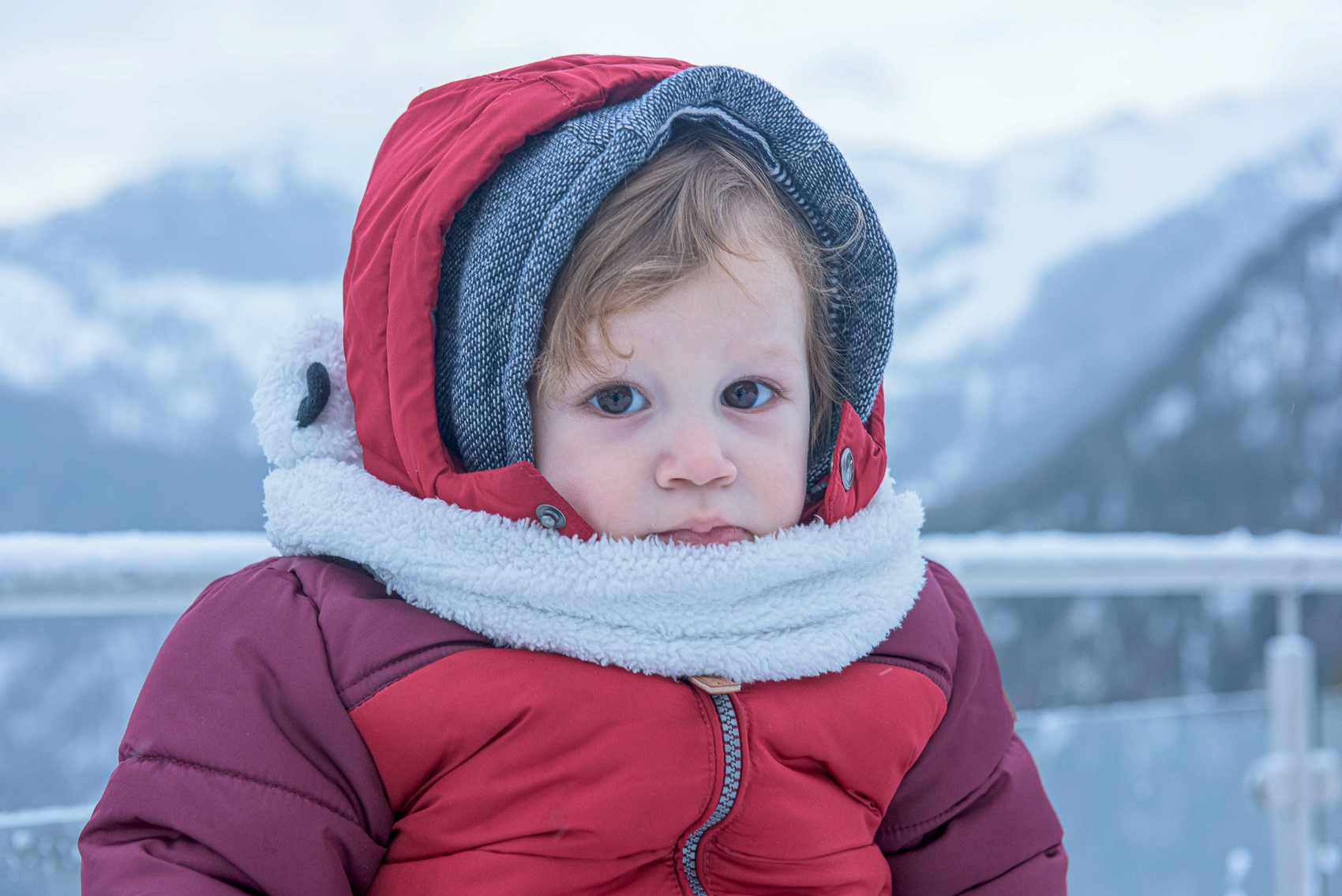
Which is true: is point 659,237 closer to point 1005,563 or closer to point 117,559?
point 117,559

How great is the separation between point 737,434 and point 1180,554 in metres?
1.02

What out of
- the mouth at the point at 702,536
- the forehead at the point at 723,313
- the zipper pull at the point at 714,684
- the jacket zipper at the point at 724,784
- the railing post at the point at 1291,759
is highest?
the forehead at the point at 723,313

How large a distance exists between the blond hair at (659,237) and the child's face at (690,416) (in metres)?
0.01

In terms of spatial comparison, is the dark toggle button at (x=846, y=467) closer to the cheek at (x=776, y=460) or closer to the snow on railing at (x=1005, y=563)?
the cheek at (x=776, y=460)

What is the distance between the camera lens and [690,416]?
666 mm

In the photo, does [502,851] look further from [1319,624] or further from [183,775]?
[1319,624]

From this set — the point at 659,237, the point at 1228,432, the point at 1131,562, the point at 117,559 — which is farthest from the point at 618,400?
the point at 1228,432

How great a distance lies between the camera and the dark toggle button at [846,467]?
0.74 metres

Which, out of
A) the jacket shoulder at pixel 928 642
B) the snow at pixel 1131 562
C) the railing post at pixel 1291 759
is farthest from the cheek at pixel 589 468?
the railing post at pixel 1291 759

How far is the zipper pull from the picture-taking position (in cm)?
66

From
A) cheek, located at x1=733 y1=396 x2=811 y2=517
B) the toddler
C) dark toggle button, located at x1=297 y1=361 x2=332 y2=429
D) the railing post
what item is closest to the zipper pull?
the toddler

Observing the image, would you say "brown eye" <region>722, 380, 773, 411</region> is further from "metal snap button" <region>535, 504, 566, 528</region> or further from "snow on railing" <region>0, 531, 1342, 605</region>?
"snow on railing" <region>0, 531, 1342, 605</region>

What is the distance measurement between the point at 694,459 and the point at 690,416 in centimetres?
3

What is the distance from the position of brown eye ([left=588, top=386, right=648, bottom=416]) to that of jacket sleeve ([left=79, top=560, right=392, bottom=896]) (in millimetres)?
248
